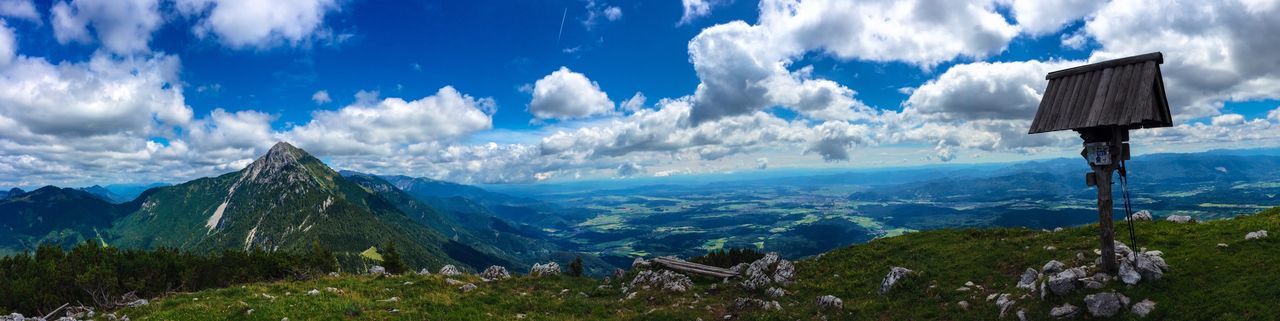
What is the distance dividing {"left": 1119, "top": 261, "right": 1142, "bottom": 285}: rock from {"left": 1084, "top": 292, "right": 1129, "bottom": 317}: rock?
130 cm

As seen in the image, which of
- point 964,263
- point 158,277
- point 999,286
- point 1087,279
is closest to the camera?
point 1087,279

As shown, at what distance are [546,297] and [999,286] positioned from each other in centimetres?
2209

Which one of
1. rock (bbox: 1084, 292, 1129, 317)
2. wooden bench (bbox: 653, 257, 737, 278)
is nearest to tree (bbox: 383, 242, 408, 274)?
wooden bench (bbox: 653, 257, 737, 278)

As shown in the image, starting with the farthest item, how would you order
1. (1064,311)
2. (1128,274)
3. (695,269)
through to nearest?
(695,269)
(1128,274)
(1064,311)

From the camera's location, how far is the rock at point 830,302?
23272 millimetres

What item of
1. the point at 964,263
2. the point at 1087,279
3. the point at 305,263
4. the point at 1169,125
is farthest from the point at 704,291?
the point at 305,263

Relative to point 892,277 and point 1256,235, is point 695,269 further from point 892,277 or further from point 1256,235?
point 1256,235

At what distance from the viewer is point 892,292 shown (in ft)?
79.7

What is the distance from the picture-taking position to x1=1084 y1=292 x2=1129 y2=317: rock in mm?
16156

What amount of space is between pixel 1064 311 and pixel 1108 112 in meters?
7.27

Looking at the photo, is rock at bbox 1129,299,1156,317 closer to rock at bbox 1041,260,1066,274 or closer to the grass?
the grass

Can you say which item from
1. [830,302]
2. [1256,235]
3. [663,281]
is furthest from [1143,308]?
[663,281]

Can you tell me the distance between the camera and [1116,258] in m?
19.8

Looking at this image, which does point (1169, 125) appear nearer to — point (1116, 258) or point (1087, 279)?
point (1116, 258)
